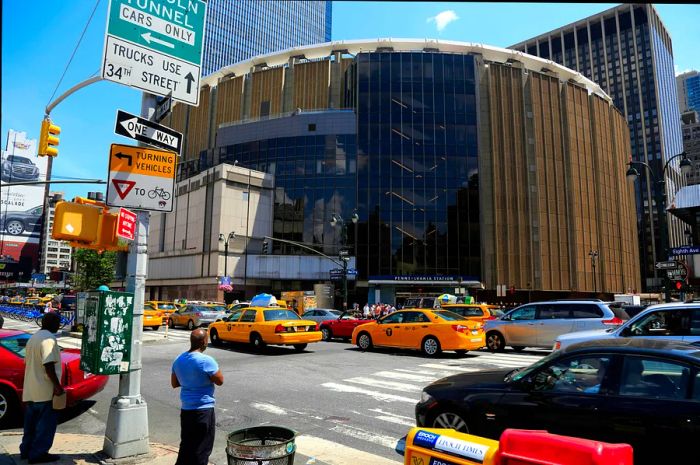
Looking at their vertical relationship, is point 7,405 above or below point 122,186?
below

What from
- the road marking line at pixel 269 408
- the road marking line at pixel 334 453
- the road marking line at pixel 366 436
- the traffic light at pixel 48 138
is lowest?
the road marking line at pixel 269 408

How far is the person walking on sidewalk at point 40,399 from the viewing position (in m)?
5.34

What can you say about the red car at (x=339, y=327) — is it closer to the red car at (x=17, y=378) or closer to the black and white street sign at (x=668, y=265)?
the black and white street sign at (x=668, y=265)

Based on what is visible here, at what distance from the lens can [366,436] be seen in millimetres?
6676

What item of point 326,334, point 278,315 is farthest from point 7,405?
point 326,334

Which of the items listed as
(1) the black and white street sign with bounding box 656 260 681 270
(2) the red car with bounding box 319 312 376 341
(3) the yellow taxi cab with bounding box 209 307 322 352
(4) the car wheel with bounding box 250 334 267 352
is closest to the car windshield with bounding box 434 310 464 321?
(3) the yellow taxi cab with bounding box 209 307 322 352

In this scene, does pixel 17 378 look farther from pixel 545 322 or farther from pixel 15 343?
pixel 545 322

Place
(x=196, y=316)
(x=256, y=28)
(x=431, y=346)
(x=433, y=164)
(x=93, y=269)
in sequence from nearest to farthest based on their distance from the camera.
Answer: (x=431, y=346) < (x=196, y=316) < (x=433, y=164) < (x=93, y=269) < (x=256, y=28)

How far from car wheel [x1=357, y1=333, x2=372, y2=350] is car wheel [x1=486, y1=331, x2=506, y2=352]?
4.28 meters

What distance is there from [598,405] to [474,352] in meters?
12.2

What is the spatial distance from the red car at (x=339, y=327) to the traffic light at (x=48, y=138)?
13.1 meters

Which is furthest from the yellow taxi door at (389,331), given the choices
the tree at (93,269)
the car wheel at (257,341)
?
the tree at (93,269)

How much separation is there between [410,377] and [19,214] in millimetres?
161855

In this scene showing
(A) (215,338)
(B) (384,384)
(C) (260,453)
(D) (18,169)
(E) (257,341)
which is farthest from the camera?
(D) (18,169)
